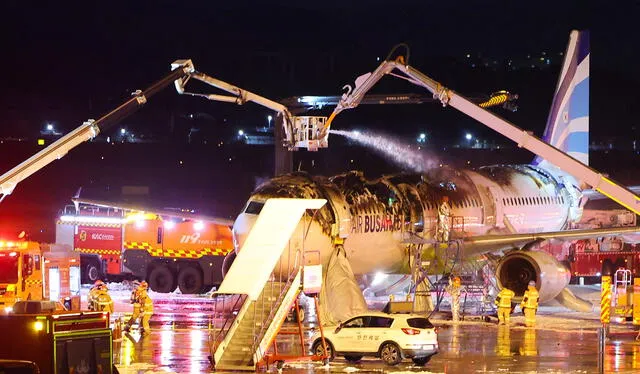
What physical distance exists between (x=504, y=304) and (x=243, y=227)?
30.4ft

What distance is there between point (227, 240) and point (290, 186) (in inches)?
539

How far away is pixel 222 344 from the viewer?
25.6 metres

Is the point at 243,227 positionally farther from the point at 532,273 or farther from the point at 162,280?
the point at 162,280

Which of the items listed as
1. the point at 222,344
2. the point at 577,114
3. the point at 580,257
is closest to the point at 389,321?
the point at 222,344

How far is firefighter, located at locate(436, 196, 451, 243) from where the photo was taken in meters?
38.1

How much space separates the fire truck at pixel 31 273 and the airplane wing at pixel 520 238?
13.3 m

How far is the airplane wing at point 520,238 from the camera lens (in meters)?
38.9

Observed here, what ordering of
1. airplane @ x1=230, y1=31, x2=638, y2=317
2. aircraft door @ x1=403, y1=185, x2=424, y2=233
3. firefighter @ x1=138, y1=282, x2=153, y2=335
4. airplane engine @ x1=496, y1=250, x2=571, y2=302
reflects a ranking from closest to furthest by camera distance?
firefighter @ x1=138, y1=282, x2=153, y2=335 < airplane @ x1=230, y1=31, x2=638, y2=317 < aircraft door @ x1=403, y1=185, x2=424, y2=233 < airplane engine @ x1=496, y1=250, x2=571, y2=302

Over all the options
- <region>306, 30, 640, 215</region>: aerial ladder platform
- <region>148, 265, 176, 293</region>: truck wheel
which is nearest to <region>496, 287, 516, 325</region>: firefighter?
<region>306, 30, 640, 215</region>: aerial ladder platform

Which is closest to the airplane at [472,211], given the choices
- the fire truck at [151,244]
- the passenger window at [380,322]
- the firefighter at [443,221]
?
the firefighter at [443,221]

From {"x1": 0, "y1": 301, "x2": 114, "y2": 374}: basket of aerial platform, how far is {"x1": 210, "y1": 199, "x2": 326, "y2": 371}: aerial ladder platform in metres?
5.77

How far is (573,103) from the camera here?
47406 mm

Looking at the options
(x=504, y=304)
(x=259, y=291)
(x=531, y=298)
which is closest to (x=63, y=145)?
(x=259, y=291)

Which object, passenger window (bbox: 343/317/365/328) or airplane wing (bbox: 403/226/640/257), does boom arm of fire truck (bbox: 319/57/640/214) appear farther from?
passenger window (bbox: 343/317/365/328)
